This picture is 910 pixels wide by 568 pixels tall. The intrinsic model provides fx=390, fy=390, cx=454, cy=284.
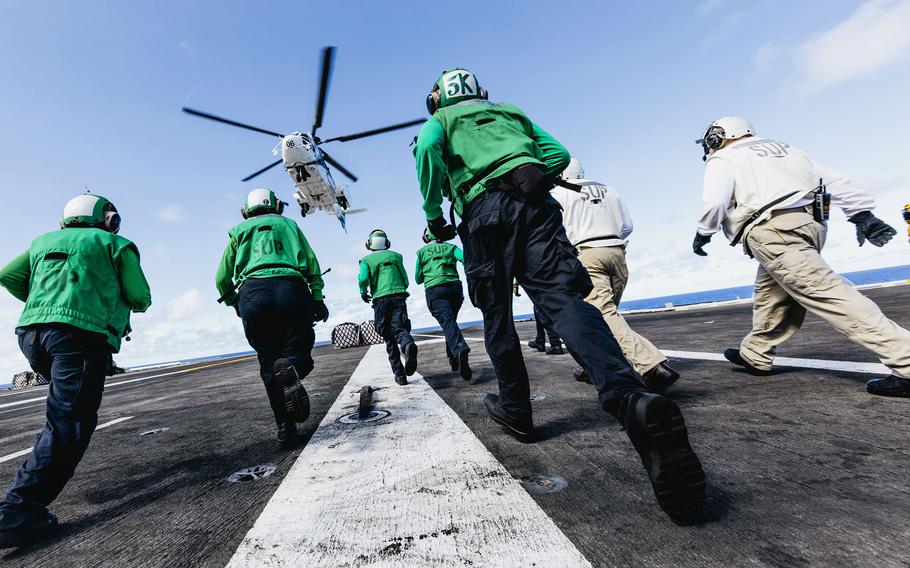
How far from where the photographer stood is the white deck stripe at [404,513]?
1.08 m

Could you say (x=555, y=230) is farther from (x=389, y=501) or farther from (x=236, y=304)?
(x=236, y=304)

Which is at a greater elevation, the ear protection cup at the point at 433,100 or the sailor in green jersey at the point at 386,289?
the ear protection cup at the point at 433,100

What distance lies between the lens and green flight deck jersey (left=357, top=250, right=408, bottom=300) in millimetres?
5672

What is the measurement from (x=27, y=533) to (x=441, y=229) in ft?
7.56

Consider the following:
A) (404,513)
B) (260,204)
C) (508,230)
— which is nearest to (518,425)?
(404,513)

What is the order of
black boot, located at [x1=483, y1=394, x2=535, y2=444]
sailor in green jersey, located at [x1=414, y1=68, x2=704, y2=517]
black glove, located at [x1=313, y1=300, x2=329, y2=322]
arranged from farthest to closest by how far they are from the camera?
1. black glove, located at [x1=313, y1=300, x2=329, y2=322]
2. black boot, located at [x1=483, y1=394, x2=535, y2=444]
3. sailor in green jersey, located at [x1=414, y1=68, x2=704, y2=517]

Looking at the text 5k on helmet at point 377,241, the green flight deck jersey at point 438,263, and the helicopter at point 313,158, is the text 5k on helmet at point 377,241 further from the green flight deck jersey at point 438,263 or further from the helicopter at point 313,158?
the helicopter at point 313,158

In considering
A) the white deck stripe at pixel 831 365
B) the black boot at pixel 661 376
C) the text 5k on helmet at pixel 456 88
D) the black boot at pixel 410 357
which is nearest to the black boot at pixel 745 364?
the white deck stripe at pixel 831 365

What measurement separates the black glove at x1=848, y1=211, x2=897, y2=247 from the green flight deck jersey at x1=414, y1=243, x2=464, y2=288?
4.05m

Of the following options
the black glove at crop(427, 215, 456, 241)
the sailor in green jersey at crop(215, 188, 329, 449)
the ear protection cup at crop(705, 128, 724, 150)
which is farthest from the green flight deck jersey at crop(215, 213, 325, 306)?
the ear protection cup at crop(705, 128, 724, 150)

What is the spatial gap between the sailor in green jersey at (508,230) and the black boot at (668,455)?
→ 148 mm

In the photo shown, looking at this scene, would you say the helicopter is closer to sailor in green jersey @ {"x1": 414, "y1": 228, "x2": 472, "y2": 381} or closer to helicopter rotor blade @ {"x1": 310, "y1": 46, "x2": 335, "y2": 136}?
helicopter rotor blade @ {"x1": 310, "y1": 46, "x2": 335, "y2": 136}

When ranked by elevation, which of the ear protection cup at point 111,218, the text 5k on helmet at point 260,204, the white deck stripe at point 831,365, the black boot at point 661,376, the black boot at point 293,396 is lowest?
the white deck stripe at point 831,365

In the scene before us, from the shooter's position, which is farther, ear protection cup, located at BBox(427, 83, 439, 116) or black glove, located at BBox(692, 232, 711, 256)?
black glove, located at BBox(692, 232, 711, 256)
